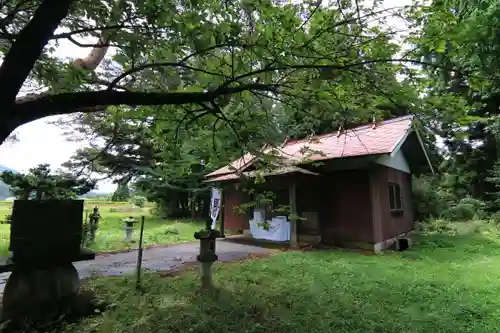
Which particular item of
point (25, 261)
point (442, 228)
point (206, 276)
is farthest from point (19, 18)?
point (442, 228)

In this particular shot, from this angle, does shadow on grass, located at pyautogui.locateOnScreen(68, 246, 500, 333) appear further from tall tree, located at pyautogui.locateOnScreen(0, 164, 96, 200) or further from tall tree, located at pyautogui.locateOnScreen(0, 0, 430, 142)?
tall tree, located at pyautogui.locateOnScreen(0, 0, 430, 142)

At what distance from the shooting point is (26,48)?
224 cm

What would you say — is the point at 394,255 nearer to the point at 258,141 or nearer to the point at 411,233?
the point at 411,233

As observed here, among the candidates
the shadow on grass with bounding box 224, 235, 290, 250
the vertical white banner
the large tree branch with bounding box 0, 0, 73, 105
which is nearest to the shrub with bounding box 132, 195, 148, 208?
the vertical white banner

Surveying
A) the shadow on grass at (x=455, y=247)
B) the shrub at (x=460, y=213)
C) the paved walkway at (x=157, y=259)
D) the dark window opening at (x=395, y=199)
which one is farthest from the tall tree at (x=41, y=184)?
the shrub at (x=460, y=213)

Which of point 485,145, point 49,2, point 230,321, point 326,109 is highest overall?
point 485,145

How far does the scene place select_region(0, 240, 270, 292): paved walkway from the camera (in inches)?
244

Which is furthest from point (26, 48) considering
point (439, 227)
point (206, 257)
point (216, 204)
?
point (439, 227)

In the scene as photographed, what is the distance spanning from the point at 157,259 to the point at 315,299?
14.7ft

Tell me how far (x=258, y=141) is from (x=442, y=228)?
12.4 metres

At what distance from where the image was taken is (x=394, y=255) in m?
7.98

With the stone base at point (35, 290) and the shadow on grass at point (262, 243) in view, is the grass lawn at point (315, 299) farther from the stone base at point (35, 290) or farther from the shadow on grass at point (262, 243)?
the shadow on grass at point (262, 243)

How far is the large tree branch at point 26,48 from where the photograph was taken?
2189mm

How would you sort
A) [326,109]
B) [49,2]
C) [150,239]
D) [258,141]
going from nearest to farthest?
[49,2], [326,109], [258,141], [150,239]
